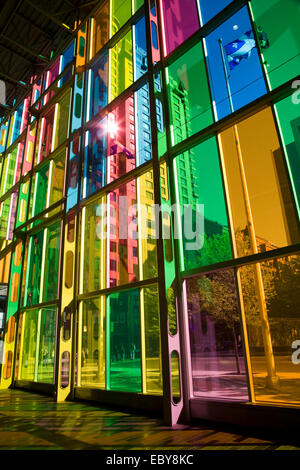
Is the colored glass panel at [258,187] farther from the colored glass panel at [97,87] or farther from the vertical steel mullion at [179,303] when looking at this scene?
the colored glass panel at [97,87]

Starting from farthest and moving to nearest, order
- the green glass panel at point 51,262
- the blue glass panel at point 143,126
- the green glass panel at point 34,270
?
the green glass panel at point 34,270, the green glass panel at point 51,262, the blue glass panel at point 143,126

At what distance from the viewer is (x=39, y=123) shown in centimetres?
1127

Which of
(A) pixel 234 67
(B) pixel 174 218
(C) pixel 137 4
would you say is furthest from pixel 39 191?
(A) pixel 234 67

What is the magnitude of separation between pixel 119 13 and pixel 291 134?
6.46 metres

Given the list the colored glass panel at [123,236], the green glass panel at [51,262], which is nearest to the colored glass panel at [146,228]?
the colored glass panel at [123,236]

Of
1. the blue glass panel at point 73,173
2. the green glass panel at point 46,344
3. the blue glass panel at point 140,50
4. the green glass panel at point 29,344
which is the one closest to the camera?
the blue glass panel at point 140,50

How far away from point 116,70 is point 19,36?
6390 mm

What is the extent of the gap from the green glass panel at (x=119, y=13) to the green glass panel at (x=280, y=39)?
4.33m

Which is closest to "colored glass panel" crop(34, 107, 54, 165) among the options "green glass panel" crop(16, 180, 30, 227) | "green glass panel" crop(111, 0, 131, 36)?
"green glass panel" crop(16, 180, 30, 227)

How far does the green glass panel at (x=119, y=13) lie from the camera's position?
25.6 ft

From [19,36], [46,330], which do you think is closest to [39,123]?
[19,36]

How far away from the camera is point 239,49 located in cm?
508

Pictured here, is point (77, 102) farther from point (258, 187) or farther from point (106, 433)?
point (106, 433)

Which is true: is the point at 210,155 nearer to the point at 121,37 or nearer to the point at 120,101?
the point at 120,101
